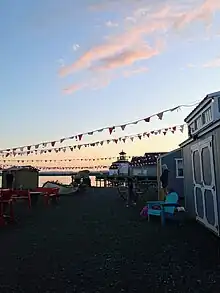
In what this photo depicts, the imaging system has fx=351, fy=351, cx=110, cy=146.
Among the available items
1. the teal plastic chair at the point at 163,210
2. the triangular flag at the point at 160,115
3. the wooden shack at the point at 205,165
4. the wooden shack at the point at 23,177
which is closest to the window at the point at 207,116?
the wooden shack at the point at 205,165

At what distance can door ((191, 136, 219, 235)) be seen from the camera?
8.72 meters

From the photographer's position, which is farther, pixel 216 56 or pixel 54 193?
pixel 54 193

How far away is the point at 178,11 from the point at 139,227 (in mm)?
7052

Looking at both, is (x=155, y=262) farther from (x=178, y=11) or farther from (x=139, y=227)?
(x=178, y=11)

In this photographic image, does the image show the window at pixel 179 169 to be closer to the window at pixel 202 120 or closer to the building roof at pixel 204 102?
the window at pixel 202 120

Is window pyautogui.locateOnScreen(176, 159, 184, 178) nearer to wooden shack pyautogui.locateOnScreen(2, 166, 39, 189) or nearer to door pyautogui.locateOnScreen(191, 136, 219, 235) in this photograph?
door pyautogui.locateOnScreen(191, 136, 219, 235)

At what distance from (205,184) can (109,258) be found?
413cm

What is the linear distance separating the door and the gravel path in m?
0.41

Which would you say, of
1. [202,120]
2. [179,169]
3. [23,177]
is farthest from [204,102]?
[23,177]

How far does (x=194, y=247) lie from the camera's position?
23.9 ft

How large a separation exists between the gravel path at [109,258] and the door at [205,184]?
0.41 m

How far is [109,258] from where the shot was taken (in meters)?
6.45

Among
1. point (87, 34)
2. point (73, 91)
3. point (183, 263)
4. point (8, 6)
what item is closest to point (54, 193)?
point (73, 91)

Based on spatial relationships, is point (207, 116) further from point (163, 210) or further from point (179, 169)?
point (179, 169)
